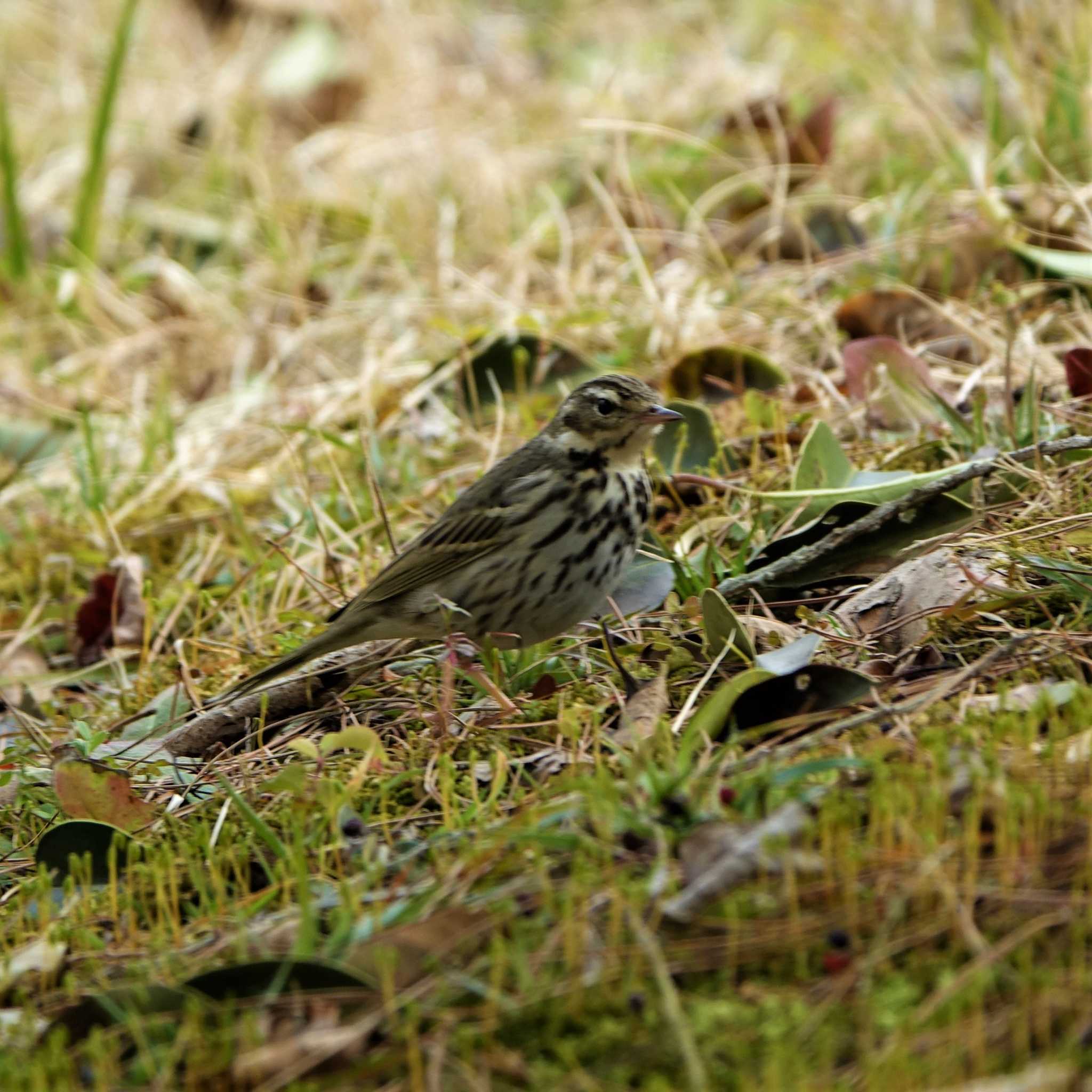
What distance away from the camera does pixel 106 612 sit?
16.3 ft

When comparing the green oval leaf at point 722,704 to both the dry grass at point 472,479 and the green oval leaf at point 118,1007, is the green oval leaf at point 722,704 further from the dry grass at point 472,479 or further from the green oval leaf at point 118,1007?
the green oval leaf at point 118,1007

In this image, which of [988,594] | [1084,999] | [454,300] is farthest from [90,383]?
Answer: [1084,999]

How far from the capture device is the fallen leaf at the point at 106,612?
4949 millimetres

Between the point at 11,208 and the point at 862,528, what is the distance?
510cm

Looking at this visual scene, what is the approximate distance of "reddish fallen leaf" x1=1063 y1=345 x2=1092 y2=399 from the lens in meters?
4.36

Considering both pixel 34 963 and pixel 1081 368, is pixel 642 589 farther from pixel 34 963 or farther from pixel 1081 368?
pixel 34 963

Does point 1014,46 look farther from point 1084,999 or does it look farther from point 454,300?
point 1084,999

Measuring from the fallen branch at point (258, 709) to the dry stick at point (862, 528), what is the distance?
1049 millimetres

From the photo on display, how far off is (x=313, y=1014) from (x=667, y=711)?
115 centimetres

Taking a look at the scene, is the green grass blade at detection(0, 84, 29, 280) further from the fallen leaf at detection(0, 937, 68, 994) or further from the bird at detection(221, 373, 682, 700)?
the fallen leaf at detection(0, 937, 68, 994)

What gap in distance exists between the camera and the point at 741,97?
26.3ft

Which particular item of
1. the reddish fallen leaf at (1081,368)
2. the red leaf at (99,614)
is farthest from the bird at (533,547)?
the reddish fallen leaf at (1081,368)

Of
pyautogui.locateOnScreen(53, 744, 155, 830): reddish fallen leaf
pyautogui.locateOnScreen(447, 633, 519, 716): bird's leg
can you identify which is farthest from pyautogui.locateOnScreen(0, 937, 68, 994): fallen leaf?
pyautogui.locateOnScreen(447, 633, 519, 716): bird's leg

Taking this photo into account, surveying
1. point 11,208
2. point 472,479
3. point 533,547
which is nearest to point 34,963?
point 533,547
